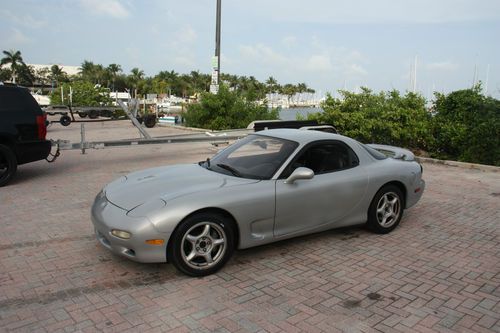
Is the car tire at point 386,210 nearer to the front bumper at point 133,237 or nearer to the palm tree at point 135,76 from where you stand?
the front bumper at point 133,237

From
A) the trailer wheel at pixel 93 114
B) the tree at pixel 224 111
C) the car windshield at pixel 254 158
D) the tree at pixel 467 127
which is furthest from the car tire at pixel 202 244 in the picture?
the trailer wheel at pixel 93 114

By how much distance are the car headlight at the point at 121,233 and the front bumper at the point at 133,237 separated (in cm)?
2

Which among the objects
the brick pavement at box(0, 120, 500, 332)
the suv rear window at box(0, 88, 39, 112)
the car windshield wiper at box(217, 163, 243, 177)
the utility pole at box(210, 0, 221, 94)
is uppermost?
the utility pole at box(210, 0, 221, 94)

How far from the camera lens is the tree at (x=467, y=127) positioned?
10531 millimetres

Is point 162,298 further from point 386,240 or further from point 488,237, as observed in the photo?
point 488,237

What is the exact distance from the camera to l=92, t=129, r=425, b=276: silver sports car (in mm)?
4031

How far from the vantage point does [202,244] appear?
4.19 metres

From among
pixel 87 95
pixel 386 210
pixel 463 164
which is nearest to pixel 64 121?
pixel 87 95

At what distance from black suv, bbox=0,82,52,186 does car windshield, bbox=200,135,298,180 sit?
4.29 m

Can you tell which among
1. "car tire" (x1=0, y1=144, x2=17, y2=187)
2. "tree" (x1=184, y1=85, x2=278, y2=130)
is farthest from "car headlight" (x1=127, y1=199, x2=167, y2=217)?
"tree" (x1=184, y1=85, x2=278, y2=130)

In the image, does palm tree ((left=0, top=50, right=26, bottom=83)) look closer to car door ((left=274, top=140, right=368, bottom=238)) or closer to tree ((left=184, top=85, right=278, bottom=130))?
tree ((left=184, top=85, right=278, bottom=130))

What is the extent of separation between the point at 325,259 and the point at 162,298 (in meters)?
1.82

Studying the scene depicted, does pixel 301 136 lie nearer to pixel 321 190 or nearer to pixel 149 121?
pixel 321 190

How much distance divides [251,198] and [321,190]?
90 cm
